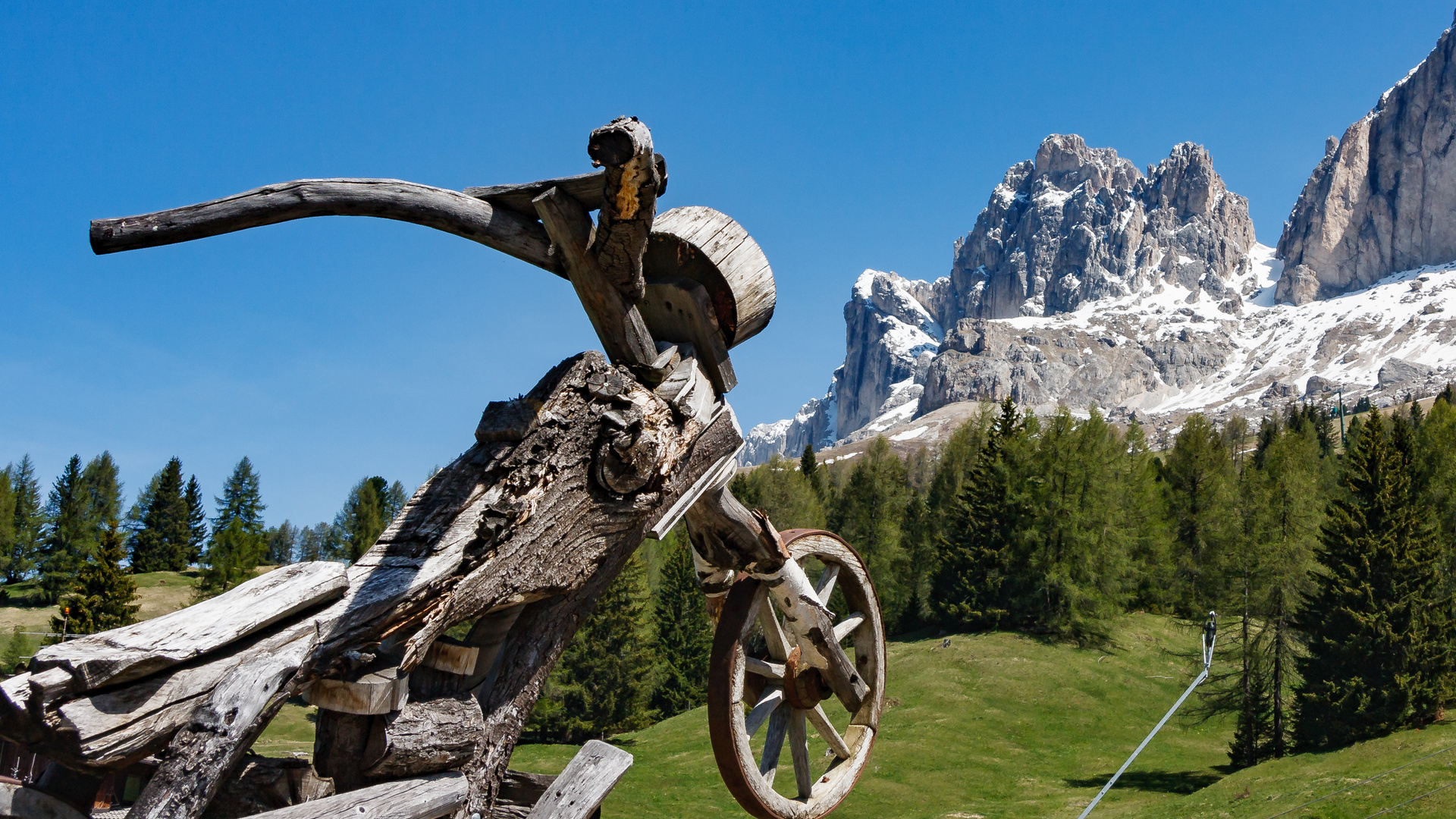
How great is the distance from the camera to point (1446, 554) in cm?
3547

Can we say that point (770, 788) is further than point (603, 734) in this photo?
No

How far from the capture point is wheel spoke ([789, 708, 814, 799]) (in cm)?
602

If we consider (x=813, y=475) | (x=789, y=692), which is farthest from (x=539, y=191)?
(x=813, y=475)

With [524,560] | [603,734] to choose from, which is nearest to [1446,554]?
[603,734]

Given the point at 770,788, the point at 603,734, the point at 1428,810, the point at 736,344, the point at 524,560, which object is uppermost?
the point at 736,344

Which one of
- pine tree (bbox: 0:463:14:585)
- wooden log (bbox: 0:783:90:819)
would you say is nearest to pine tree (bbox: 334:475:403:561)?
pine tree (bbox: 0:463:14:585)

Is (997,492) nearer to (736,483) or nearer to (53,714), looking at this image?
(736,483)

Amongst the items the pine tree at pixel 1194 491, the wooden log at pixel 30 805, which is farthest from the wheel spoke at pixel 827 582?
the pine tree at pixel 1194 491

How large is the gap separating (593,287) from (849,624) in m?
3.42

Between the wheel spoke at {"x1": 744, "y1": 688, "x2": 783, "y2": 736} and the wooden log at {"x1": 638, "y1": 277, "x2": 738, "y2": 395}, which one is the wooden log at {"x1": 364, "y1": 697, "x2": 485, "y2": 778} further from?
the wheel spoke at {"x1": 744, "y1": 688, "x2": 783, "y2": 736}

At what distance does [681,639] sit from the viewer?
45250 millimetres

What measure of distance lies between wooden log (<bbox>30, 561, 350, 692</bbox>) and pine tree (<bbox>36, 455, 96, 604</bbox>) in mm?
68431

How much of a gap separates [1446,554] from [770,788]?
130 feet

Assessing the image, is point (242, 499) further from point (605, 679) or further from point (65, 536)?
point (605, 679)
